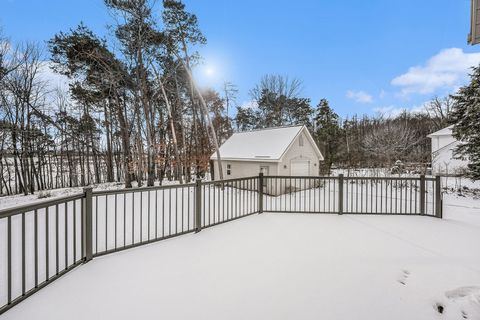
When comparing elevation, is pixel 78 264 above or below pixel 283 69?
below

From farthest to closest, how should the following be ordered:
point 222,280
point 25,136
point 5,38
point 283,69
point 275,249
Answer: point 283,69, point 25,136, point 5,38, point 275,249, point 222,280

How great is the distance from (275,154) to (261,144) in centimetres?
177

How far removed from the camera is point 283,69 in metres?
20.7

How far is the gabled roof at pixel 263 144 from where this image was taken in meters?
11.1

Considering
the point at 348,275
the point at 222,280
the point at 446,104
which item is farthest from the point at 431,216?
the point at 446,104

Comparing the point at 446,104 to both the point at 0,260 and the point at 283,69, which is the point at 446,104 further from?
the point at 0,260

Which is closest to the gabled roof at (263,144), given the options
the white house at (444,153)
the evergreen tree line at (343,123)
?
the evergreen tree line at (343,123)

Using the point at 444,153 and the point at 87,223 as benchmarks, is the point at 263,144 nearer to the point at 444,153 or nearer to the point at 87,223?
the point at 87,223

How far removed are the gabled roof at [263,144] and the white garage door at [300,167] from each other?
112 centimetres

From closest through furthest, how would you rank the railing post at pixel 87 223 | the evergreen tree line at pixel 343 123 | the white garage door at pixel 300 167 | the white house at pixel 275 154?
1. the railing post at pixel 87 223
2. the white house at pixel 275 154
3. the white garage door at pixel 300 167
4. the evergreen tree line at pixel 343 123

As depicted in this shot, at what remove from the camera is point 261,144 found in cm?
1238

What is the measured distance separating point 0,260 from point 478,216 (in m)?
9.51

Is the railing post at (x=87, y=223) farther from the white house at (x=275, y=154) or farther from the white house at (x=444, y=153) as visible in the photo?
the white house at (x=444, y=153)

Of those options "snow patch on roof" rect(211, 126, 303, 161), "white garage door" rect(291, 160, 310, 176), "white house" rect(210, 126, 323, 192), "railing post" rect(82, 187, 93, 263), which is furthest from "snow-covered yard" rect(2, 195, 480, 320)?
"white garage door" rect(291, 160, 310, 176)
